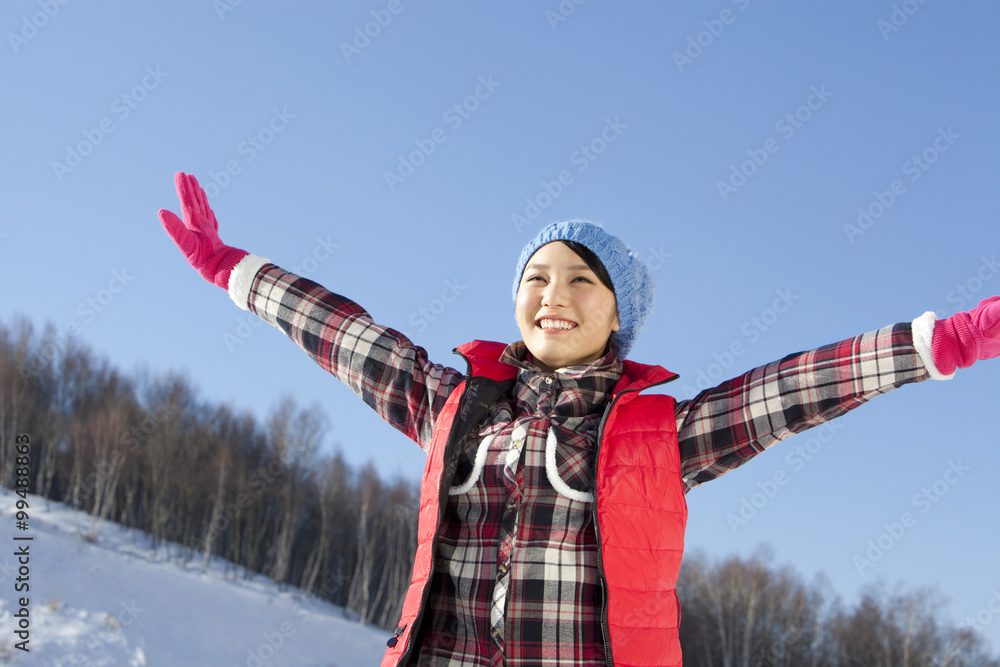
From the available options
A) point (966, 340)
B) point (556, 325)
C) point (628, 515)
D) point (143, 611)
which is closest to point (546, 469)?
point (628, 515)

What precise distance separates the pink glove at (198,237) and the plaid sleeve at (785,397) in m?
1.58

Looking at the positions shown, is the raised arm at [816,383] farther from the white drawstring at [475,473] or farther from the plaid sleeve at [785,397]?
the white drawstring at [475,473]

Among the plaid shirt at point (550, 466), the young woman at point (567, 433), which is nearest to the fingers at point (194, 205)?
the young woman at point (567, 433)

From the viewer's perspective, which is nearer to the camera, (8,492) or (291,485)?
(8,492)

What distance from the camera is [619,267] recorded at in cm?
233

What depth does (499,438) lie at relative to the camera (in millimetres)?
2064

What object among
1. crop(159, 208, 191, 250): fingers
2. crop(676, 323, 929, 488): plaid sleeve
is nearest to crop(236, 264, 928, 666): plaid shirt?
crop(676, 323, 929, 488): plaid sleeve

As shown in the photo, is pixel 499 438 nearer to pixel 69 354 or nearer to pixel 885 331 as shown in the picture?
pixel 885 331

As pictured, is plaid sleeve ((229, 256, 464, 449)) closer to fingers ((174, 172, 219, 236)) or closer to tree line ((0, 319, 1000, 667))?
fingers ((174, 172, 219, 236))

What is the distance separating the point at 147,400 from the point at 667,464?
1297 inches

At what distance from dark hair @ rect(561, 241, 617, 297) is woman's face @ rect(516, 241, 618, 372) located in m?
0.01

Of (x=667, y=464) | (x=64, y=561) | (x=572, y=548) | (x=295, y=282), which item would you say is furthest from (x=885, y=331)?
(x=64, y=561)

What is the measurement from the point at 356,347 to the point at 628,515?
3.27 ft

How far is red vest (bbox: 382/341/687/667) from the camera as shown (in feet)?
5.83
